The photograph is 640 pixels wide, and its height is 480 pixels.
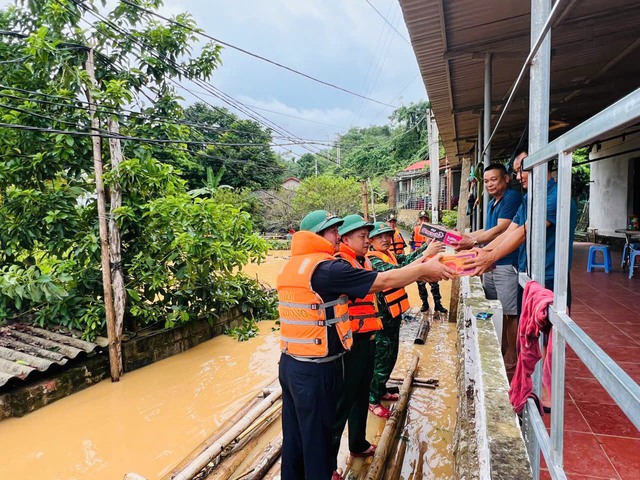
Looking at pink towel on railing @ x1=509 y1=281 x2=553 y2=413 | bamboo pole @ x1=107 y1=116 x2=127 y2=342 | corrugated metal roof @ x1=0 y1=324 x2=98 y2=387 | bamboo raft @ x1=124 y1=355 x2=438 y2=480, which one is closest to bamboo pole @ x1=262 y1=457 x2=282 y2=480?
bamboo raft @ x1=124 y1=355 x2=438 y2=480

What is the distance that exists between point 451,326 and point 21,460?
699cm

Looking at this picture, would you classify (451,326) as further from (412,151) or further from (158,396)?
(412,151)

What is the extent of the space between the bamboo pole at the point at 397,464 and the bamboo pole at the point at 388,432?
0.08 meters

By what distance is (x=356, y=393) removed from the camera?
3408 millimetres

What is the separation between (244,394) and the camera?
5906 millimetres

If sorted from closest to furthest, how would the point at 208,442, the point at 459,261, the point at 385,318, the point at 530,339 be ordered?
the point at 530,339, the point at 459,261, the point at 208,442, the point at 385,318

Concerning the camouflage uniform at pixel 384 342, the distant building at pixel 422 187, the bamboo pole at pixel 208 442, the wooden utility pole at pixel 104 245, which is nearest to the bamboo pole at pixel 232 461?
the bamboo pole at pixel 208 442

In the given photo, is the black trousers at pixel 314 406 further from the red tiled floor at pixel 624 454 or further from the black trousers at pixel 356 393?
the red tiled floor at pixel 624 454

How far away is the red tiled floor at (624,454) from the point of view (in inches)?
77.5

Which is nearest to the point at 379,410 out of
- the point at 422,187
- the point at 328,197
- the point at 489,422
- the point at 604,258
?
the point at 489,422

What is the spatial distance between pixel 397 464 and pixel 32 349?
5191mm

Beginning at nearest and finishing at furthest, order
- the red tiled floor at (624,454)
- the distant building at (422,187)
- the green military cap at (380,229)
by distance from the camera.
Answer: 1. the red tiled floor at (624,454)
2. the green military cap at (380,229)
3. the distant building at (422,187)

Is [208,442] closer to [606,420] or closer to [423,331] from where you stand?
[606,420]

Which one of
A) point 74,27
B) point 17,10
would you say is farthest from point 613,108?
point 17,10
